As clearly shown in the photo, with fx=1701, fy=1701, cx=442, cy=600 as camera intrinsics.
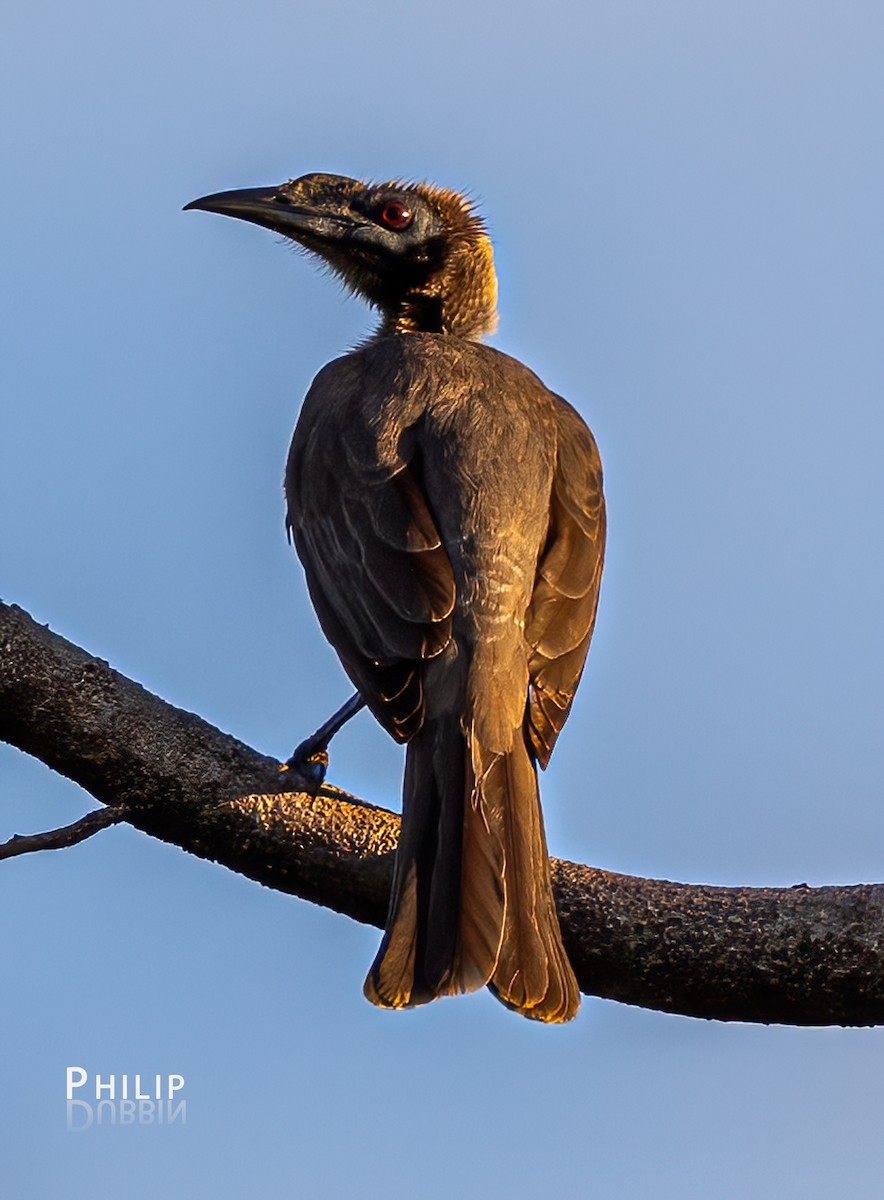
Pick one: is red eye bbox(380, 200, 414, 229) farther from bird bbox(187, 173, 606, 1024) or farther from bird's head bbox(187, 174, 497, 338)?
bird bbox(187, 173, 606, 1024)

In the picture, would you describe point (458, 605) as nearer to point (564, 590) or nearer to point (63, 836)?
point (564, 590)

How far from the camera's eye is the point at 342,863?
4.87 metres

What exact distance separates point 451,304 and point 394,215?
19.6 inches

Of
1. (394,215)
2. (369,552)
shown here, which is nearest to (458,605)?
(369,552)

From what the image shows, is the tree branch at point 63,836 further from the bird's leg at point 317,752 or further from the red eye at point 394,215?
the red eye at point 394,215

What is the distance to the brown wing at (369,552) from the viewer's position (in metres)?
5.13

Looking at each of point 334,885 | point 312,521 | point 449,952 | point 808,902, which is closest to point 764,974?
→ point 808,902

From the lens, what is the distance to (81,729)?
4809mm

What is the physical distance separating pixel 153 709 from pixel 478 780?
96 centimetres

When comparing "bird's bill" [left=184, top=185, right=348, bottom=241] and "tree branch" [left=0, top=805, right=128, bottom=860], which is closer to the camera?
"tree branch" [left=0, top=805, right=128, bottom=860]

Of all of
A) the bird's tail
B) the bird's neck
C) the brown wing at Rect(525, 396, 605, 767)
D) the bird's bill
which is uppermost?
the bird's bill

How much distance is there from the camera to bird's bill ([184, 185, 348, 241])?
7.52 m

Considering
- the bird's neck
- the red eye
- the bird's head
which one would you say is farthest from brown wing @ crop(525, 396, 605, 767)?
the red eye

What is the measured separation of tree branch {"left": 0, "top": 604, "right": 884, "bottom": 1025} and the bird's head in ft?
10.6
